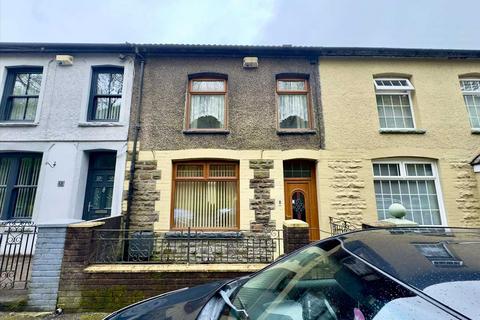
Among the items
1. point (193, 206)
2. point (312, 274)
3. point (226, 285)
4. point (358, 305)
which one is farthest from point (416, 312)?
point (193, 206)

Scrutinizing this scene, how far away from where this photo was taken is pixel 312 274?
1.84 meters

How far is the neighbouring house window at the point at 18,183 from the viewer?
7.50 m

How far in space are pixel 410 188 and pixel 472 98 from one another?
4.15 m

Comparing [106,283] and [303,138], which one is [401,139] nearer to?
[303,138]

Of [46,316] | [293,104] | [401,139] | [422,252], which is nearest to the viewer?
[422,252]

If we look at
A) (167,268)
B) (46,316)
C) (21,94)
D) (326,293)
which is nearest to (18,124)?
(21,94)

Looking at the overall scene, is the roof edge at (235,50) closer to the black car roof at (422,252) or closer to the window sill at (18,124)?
the window sill at (18,124)

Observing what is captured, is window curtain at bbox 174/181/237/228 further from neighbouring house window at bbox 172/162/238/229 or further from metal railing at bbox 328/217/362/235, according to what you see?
metal railing at bbox 328/217/362/235

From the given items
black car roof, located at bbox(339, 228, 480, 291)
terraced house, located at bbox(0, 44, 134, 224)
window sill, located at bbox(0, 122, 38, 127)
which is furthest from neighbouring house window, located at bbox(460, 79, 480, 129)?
window sill, located at bbox(0, 122, 38, 127)

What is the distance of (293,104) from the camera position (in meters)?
8.27

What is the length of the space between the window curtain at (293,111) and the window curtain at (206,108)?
6.66ft

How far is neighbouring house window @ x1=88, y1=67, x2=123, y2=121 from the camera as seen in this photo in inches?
318

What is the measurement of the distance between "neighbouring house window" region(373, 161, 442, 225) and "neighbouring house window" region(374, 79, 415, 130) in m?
1.41

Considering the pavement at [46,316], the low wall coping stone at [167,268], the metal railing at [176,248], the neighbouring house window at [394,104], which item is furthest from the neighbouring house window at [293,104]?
the pavement at [46,316]
